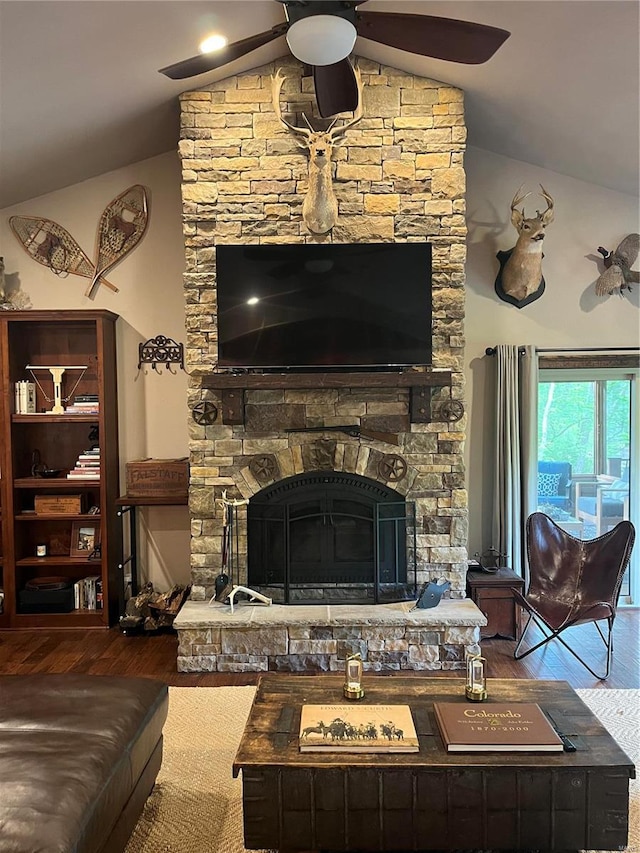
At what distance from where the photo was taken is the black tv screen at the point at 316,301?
3.86 metres

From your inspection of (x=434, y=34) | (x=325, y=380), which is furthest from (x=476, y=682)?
(x=434, y=34)

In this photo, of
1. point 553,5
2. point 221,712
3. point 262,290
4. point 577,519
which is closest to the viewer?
point 553,5

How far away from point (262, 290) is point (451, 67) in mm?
1573

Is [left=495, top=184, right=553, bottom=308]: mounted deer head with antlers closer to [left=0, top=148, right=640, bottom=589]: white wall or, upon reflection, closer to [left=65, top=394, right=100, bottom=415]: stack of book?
[left=0, top=148, right=640, bottom=589]: white wall

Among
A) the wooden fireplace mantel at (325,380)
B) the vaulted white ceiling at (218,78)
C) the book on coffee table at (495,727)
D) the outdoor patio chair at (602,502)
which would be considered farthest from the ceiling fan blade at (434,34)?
the outdoor patio chair at (602,502)

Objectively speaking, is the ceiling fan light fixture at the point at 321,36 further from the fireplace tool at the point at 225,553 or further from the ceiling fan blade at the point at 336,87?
the fireplace tool at the point at 225,553

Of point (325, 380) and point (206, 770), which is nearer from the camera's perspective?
point (206, 770)

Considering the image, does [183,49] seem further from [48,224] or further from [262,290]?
[48,224]

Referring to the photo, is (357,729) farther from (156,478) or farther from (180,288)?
(180,288)

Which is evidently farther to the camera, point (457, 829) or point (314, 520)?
point (314, 520)

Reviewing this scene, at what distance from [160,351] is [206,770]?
282 cm

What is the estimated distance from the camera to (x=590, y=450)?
489 centimetres

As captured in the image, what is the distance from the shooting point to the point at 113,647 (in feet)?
13.6

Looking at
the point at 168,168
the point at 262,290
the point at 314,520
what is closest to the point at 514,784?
the point at 314,520
